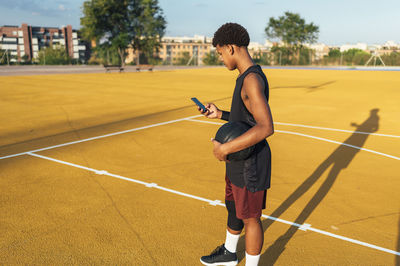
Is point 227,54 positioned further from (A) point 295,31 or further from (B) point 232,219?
(A) point 295,31

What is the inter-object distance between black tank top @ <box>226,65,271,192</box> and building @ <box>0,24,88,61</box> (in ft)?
454

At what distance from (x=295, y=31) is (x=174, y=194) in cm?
7102

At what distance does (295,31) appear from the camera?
6931 centimetres

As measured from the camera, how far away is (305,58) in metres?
64.5

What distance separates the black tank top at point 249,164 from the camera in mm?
2518

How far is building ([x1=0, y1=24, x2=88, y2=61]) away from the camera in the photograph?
132500mm

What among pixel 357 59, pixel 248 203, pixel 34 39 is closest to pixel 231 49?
pixel 248 203

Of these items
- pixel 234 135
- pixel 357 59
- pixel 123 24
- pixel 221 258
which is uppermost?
pixel 123 24

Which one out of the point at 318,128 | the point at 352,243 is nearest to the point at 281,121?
the point at 318,128

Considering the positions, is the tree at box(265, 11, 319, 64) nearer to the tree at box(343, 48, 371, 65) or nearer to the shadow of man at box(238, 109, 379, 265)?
the tree at box(343, 48, 371, 65)

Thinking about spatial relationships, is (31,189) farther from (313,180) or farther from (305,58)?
(305,58)

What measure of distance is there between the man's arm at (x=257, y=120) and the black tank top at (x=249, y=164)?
0.48 feet

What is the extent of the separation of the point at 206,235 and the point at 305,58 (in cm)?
6587

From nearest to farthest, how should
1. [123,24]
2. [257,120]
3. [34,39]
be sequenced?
[257,120]
[123,24]
[34,39]
